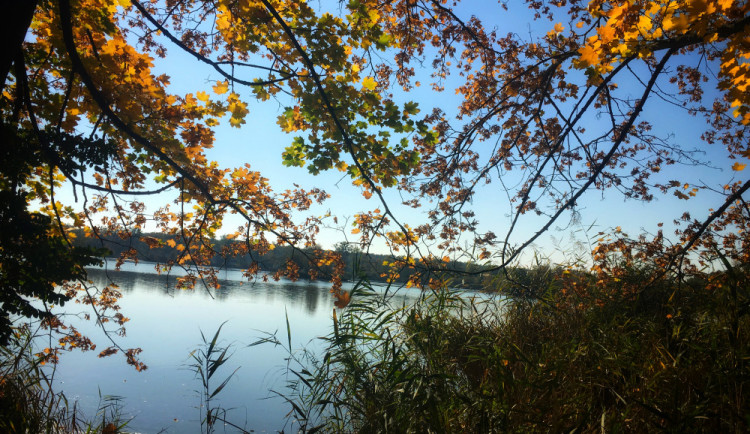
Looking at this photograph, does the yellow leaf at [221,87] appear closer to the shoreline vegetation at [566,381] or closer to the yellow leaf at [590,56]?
the shoreline vegetation at [566,381]

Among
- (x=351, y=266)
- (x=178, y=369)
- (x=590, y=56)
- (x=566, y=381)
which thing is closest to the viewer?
(x=590, y=56)

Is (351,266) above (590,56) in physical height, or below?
below

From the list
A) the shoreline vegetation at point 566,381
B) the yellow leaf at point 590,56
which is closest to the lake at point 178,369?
the shoreline vegetation at point 566,381

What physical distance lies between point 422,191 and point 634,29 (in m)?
2.73

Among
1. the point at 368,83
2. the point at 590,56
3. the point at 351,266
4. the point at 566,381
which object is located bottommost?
the point at 566,381

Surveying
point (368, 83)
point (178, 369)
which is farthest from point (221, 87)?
point (178, 369)

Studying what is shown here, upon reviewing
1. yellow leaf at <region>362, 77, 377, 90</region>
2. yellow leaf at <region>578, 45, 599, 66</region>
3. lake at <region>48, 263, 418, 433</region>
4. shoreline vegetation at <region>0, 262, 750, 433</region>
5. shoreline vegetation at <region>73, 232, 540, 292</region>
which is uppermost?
yellow leaf at <region>362, 77, 377, 90</region>

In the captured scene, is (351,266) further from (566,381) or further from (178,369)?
(178,369)

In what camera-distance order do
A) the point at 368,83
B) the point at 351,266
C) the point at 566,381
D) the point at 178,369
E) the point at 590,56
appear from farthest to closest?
the point at 178,369 < the point at 351,266 < the point at 368,83 < the point at 566,381 < the point at 590,56

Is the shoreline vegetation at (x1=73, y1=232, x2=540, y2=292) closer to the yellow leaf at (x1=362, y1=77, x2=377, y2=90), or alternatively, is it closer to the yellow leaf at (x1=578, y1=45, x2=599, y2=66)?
the yellow leaf at (x1=362, y1=77, x2=377, y2=90)

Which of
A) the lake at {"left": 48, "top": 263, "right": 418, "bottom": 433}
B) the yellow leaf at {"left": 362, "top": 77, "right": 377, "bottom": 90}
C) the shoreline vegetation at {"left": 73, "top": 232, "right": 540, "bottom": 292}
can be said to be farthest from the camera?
the lake at {"left": 48, "top": 263, "right": 418, "bottom": 433}

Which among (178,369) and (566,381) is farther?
(178,369)

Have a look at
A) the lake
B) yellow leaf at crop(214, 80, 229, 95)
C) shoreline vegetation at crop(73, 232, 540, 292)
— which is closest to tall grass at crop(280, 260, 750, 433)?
shoreline vegetation at crop(73, 232, 540, 292)

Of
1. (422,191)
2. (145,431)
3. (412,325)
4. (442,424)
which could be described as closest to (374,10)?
(422,191)
